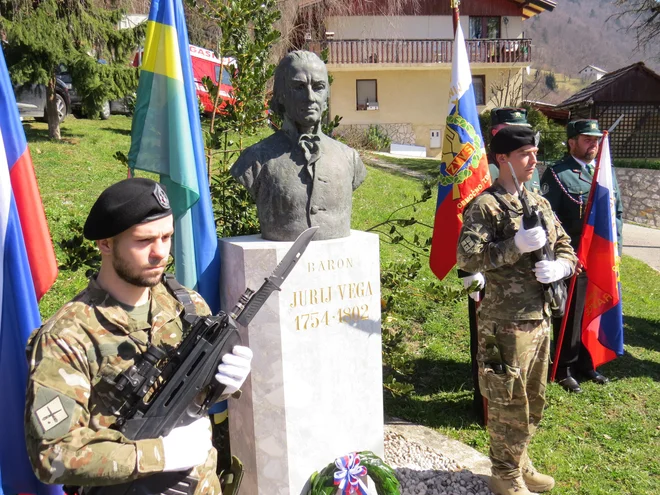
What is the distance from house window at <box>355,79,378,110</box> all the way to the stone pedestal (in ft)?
65.6

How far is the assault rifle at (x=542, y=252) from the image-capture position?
298 centimetres

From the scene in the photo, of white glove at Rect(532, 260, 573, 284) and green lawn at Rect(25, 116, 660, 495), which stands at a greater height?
white glove at Rect(532, 260, 573, 284)

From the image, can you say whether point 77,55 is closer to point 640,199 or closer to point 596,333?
point 596,333

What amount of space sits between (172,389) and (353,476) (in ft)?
5.03

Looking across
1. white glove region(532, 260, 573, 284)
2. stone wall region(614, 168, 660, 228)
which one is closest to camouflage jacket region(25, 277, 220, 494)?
white glove region(532, 260, 573, 284)

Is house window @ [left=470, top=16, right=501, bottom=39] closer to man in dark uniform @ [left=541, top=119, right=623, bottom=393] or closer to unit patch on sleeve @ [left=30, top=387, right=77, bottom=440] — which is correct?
man in dark uniform @ [left=541, top=119, right=623, bottom=393]

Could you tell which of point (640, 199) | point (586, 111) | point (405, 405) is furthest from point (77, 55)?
point (586, 111)

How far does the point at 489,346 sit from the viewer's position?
3252mm

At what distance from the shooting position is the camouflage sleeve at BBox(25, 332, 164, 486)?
162 cm

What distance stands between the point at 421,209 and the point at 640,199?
27.2 feet

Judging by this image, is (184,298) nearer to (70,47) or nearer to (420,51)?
(70,47)

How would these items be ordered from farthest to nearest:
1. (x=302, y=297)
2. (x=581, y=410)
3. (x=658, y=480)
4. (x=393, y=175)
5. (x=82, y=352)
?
(x=393, y=175), (x=581, y=410), (x=658, y=480), (x=302, y=297), (x=82, y=352)

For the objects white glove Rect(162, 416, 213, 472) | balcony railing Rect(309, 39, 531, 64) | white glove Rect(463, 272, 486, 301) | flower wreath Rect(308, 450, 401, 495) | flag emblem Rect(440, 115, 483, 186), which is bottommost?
flower wreath Rect(308, 450, 401, 495)

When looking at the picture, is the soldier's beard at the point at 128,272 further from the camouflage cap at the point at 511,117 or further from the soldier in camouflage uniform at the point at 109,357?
the camouflage cap at the point at 511,117
